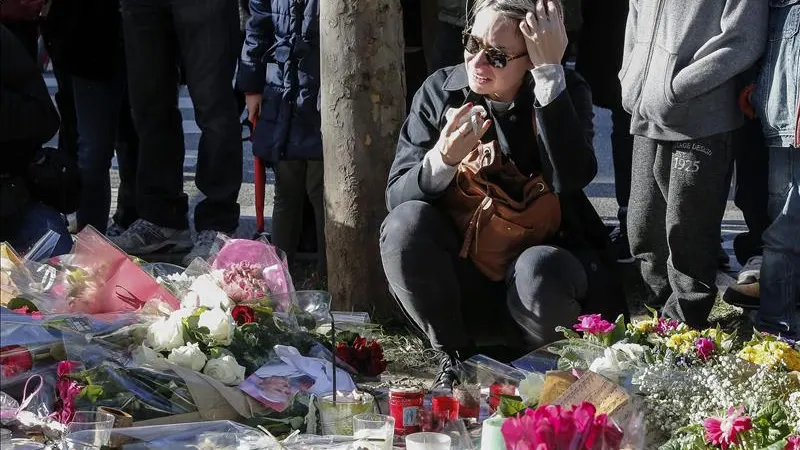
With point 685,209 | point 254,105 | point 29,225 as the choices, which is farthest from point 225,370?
point 254,105

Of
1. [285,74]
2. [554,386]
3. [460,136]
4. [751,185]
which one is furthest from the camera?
[285,74]

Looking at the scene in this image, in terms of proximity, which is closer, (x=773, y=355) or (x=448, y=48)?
(x=773, y=355)

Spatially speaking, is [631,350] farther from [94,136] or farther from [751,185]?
[94,136]

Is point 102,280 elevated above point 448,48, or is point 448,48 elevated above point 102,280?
Answer: point 448,48

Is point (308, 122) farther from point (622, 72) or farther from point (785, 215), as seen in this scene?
point (785, 215)

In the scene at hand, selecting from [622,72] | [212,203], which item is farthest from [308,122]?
[622,72]

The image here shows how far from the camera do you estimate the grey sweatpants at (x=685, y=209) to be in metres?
4.96

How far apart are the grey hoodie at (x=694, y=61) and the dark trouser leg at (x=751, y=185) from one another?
340 mm

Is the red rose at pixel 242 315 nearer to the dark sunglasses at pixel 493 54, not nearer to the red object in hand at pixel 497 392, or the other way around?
the red object in hand at pixel 497 392

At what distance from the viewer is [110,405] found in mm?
3590

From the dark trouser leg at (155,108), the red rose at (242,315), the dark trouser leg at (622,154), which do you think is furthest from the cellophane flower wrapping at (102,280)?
the dark trouser leg at (622,154)

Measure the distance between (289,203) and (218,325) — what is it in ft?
7.17

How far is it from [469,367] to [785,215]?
5.43ft

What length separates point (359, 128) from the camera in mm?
5082
